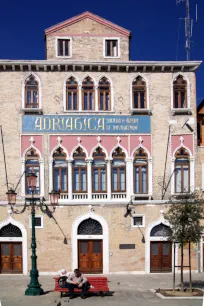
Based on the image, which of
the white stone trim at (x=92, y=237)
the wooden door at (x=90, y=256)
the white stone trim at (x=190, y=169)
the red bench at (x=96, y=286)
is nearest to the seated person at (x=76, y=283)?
the red bench at (x=96, y=286)

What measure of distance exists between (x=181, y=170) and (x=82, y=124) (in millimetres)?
6216

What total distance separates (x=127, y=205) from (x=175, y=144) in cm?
448

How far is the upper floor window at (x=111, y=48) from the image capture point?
29.2 m

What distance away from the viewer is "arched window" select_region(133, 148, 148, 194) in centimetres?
2822

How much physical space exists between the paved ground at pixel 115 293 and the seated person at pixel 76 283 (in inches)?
12.2

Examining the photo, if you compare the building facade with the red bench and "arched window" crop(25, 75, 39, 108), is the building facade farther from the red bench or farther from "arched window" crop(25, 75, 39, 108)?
the red bench

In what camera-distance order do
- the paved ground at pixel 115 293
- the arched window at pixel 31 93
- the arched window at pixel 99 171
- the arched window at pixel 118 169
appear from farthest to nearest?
1. the arched window at pixel 31 93
2. the arched window at pixel 118 169
3. the arched window at pixel 99 171
4. the paved ground at pixel 115 293

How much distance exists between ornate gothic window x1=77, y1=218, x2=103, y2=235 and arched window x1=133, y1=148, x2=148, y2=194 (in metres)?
2.99

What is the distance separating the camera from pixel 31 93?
2839 centimetres

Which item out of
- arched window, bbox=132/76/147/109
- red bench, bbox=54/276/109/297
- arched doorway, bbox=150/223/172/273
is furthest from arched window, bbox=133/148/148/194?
red bench, bbox=54/276/109/297

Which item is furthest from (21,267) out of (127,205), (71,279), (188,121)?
(188,121)

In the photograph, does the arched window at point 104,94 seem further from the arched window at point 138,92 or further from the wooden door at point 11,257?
the wooden door at point 11,257

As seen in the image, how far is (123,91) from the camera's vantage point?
28.5m

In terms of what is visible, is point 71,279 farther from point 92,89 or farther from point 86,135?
point 92,89
